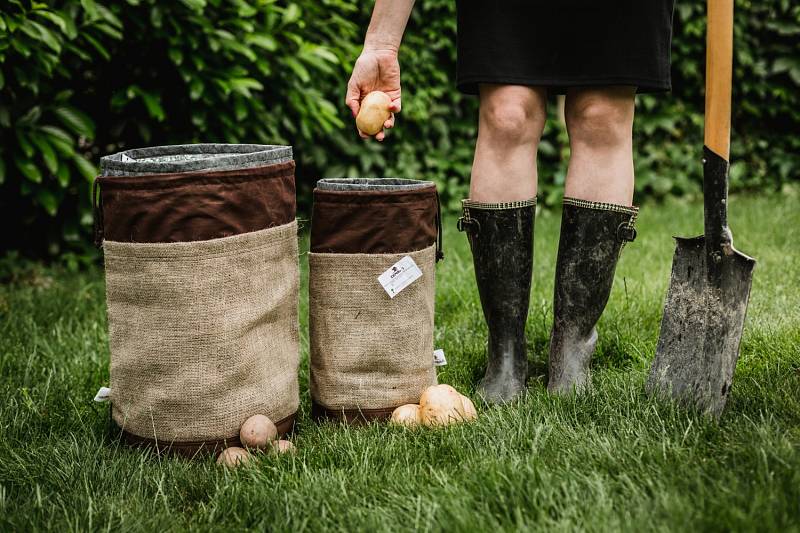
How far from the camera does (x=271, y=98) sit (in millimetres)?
4469

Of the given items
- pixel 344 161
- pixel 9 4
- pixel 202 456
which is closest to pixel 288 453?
pixel 202 456

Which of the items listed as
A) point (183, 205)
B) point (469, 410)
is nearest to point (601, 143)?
point (469, 410)

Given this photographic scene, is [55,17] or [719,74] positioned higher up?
[55,17]

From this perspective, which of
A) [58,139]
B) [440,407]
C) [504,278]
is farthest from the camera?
[58,139]

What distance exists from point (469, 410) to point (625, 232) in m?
0.67

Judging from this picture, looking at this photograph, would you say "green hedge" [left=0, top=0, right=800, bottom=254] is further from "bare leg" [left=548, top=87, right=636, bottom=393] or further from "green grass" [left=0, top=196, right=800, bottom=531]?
"bare leg" [left=548, top=87, right=636, bottom=393]

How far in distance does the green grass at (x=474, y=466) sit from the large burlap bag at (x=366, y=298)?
0.45ft

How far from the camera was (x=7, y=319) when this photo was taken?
3113 millimetres

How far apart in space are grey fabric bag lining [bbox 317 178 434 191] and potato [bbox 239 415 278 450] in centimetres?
63

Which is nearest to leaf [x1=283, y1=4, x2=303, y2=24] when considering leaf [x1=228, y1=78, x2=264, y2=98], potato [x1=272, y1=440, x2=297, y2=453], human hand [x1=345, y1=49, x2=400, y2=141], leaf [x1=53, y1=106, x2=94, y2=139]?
leaf [x1=228, y1=78, x2=264, y2=98]

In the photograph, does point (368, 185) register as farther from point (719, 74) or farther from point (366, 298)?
point (719, 74)

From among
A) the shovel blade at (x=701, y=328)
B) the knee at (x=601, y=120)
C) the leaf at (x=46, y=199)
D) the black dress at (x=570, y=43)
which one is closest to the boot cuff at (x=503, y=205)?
the knee at (x=601, y=120)

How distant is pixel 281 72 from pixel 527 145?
95.3 inches

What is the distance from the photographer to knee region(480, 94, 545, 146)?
2.13m
